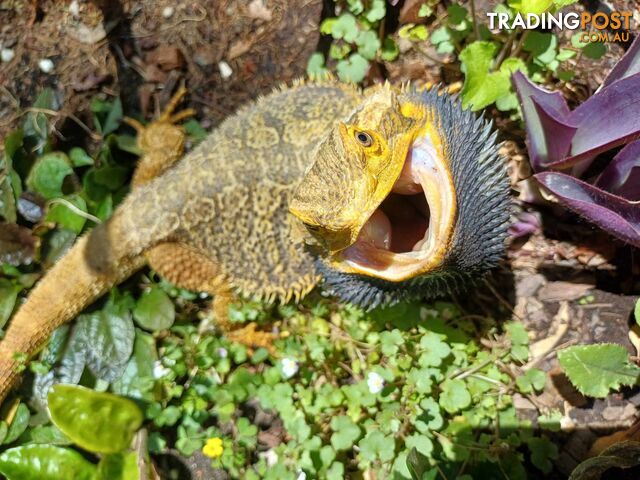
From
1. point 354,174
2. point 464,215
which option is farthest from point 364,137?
point 464,215

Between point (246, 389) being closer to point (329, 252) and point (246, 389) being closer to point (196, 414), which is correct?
point (196, 414)

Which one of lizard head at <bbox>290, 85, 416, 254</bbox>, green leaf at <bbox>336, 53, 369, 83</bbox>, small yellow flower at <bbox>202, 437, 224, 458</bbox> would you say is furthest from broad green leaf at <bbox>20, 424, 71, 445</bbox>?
green leaf at <bbox>336, 53, 369, 83</bbox>

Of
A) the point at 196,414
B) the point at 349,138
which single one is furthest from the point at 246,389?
the point at 349,138

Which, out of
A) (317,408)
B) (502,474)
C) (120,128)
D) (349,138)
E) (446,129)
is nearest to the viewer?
(349,138)

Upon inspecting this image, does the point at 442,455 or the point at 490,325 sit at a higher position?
the point at 490,325

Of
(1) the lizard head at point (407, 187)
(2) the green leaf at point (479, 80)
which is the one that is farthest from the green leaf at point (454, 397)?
(2) the green leaf at point (479, 80)

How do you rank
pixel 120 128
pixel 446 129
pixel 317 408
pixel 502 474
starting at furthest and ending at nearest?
pixel 120 128
pixel 317 408
pixel 502 474
pixel 446 129

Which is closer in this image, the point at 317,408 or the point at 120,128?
the point at 317,408

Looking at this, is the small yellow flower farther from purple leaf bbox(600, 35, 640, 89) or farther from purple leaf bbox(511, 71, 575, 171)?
purple leaf bbox(600, 35, 640, 89)
